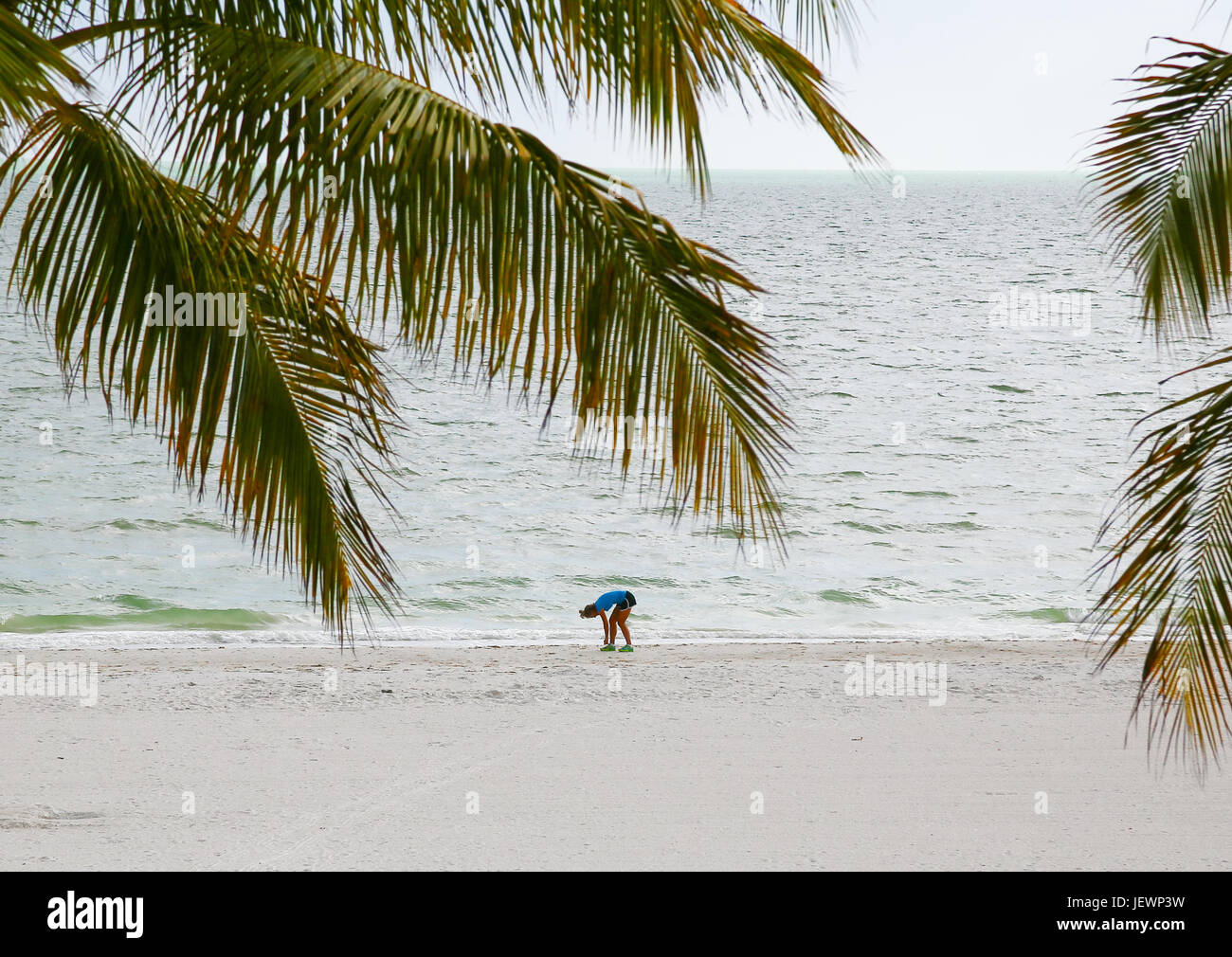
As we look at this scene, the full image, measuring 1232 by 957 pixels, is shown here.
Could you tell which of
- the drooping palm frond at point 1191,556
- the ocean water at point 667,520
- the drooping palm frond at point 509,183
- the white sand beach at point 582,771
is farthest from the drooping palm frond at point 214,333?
the white sand beach at point 582,771

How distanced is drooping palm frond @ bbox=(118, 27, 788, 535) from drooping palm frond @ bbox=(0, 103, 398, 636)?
0.40 meters

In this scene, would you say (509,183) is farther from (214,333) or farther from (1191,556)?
(1191,556)

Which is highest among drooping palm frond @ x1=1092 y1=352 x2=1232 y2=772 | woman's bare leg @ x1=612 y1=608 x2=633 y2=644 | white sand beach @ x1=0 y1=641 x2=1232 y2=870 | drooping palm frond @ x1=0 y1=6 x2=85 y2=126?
drooping palm frond @ x1=0 y1=6 x2=85 y2=126

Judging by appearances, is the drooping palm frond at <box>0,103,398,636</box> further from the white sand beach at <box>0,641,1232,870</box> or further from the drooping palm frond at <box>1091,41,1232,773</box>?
the white sand beach at <box>0,641,1232,870</box>

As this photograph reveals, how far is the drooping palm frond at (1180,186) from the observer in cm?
346

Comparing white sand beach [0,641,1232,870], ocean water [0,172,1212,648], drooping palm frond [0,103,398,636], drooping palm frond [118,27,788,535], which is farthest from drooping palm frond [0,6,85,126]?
white sand beach [0,641,1232,870]

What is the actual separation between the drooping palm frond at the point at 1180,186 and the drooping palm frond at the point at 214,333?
2456mm

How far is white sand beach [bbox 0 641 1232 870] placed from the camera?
6980mm

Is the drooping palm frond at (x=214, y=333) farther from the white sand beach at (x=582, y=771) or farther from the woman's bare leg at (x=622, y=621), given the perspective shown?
the woman's bare leg at (x=622, y=621)

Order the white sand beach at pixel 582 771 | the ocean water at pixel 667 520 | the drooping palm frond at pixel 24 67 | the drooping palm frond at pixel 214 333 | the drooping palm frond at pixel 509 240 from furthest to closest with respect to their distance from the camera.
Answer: the ocean water at pixel 667 520, the white sand beach at pixel 582 771, the drooping palm frond at pixel 214 333, the drooping palm frond at pixel 509 240, the drooping palm frond at pixel 24 67

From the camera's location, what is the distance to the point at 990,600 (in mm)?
19031

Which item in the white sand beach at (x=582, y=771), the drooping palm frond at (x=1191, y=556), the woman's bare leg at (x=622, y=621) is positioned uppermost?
the drooping palm frond at (x=1191, y=556)

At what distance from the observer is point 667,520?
80.5ft

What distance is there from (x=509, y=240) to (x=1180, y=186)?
6.79ft
